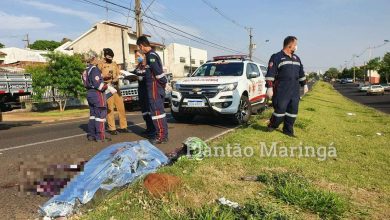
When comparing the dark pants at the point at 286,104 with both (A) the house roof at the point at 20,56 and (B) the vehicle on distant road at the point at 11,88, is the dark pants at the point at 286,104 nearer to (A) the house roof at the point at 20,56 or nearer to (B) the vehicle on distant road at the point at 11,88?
(B) the vehicle on distant road at the point at 11,88

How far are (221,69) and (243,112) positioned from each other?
1514 millimetres

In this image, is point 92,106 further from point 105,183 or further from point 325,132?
point 325,132

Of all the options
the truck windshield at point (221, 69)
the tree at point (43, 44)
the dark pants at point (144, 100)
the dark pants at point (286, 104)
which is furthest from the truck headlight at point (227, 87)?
the tree at point (43, 44)

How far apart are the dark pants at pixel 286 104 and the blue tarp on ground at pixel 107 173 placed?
3093 millimetres

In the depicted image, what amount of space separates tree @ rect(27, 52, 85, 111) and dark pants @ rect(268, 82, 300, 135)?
17423 mm

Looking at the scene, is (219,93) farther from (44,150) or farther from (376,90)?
(376,90)

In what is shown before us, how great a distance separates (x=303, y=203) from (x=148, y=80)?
4.25 m

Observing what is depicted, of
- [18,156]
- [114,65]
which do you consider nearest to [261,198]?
[18,156]

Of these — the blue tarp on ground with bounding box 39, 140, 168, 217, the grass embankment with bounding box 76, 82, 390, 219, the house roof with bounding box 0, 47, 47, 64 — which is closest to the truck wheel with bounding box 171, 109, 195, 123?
the grass embankment with bounding box 76, 82, 390, 219

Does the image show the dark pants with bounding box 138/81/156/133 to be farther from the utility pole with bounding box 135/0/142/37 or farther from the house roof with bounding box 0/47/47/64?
the house roof with bounding box 0/47/47/64

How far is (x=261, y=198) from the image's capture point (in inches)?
143

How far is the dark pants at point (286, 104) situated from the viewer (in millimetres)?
7051

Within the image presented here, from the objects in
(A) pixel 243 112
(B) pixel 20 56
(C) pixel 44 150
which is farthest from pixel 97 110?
(B) pixel 20 56

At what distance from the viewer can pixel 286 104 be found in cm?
709
